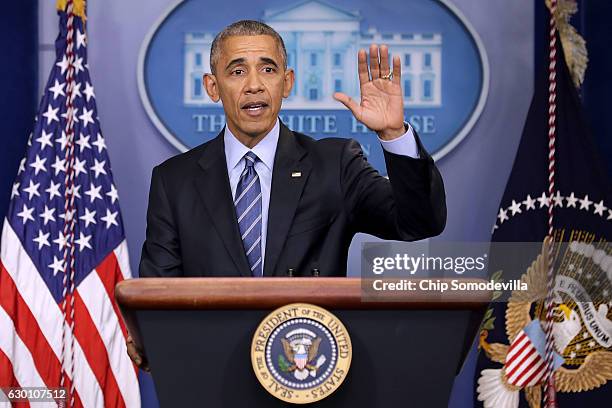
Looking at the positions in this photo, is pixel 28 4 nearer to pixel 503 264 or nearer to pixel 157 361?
pixel 503 264

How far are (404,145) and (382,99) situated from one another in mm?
99

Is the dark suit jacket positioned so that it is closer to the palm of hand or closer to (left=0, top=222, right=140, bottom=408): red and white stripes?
the palm of hand

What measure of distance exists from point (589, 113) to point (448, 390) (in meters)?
2.66

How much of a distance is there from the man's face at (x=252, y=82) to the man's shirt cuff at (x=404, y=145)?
493 millimetres

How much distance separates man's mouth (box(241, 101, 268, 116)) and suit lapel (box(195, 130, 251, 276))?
0.41 feet

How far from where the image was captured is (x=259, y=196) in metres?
2.18

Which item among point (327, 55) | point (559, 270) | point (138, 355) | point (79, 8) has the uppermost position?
point (79, 8)

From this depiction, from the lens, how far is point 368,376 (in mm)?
1586

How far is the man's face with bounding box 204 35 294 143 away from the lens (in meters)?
2.26

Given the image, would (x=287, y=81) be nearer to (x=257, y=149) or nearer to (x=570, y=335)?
(x=257, y=149)

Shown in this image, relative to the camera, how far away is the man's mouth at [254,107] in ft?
7.43

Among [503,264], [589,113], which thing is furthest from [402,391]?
[589,113]
